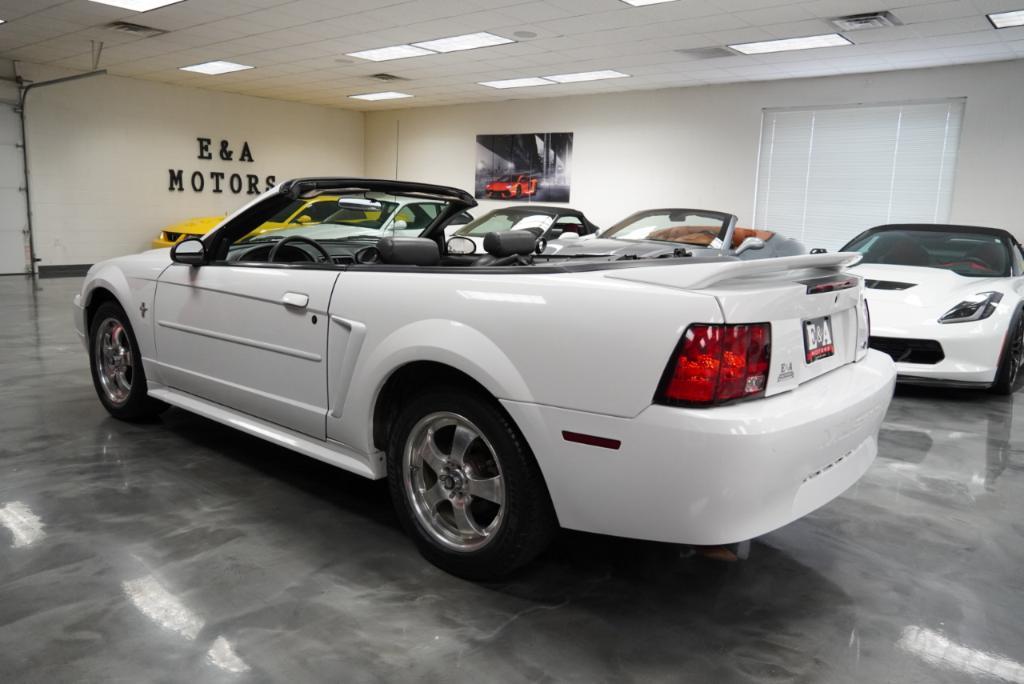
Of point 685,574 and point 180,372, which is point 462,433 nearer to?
point 685,574

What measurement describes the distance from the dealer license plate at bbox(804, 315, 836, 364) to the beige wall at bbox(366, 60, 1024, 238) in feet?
30.7

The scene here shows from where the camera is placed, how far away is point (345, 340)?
238 cm

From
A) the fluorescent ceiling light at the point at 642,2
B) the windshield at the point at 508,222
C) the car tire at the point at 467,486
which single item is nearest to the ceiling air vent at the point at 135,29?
the windshield at the point at 508,222

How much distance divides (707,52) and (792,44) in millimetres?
1052

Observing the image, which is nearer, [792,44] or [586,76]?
[792,44]

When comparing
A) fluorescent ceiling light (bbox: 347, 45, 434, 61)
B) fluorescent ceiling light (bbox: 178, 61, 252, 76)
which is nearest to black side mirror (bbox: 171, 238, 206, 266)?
fluorescent ceiling light (bbox: 347, 45, 434, 61)

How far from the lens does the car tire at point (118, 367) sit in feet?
11.5

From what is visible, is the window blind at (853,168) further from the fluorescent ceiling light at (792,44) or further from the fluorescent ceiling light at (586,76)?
the fluorescent ceiling light at (586,76)

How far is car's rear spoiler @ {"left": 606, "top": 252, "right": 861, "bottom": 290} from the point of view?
1.78m

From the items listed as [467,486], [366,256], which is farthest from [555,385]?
[366,256]

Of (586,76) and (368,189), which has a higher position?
(586,76)

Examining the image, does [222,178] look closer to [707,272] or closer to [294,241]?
[294,241]

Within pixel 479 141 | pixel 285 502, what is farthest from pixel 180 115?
pixel 285 502

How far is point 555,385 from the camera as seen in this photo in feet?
6.09
